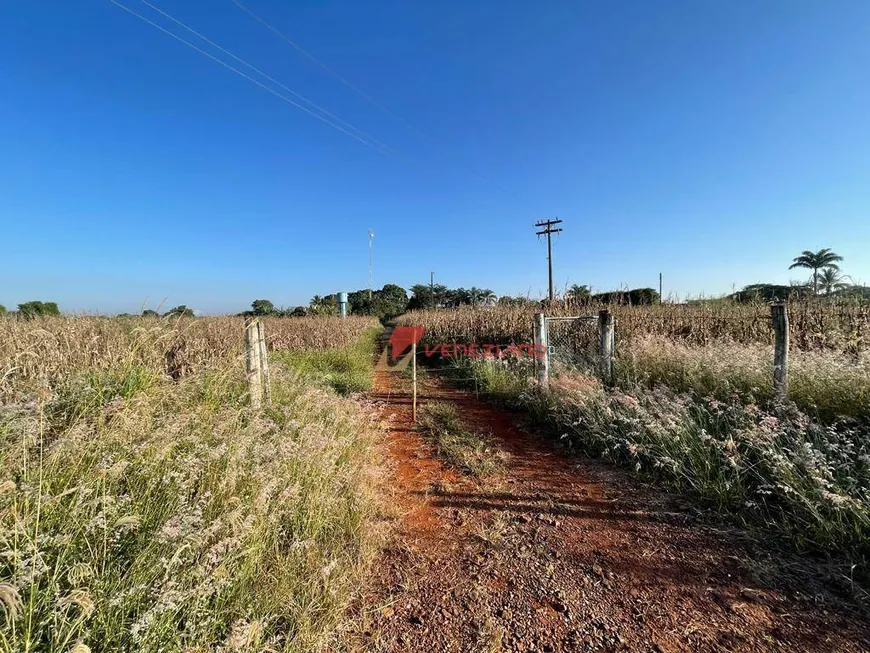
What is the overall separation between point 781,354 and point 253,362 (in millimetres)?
6362

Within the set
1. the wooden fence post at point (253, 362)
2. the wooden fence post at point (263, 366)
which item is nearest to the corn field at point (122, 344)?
the wooden fence post at point (253, 362)

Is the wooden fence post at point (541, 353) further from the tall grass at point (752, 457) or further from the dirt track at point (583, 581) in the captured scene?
the dirt track at point (583, 581)

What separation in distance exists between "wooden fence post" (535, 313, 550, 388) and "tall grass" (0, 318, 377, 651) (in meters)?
3.95

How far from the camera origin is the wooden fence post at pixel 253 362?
361 centimetres

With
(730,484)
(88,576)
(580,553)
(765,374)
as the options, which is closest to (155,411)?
(88,576)

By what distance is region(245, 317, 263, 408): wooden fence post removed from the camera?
3607mm

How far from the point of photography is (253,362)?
12.3ft

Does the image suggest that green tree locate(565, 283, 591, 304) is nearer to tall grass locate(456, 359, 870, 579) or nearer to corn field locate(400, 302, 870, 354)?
corn field locate(400, 302, 870, 354)

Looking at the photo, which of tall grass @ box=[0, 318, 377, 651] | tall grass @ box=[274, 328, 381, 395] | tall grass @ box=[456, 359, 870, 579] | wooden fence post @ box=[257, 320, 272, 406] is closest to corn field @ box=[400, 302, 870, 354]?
tall grass @ box=[456, 359, 870, 579]

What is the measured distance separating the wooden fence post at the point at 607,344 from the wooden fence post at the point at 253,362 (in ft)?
18.2

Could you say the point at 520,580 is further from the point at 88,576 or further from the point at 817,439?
the point at 817,439

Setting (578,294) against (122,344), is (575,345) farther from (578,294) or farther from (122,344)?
(122,344)

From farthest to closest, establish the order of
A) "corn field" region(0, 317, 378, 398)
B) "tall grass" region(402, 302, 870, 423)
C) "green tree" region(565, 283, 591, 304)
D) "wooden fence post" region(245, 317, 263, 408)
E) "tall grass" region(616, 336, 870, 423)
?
"green tree" region(565, 283, 591, 304) → "tall grass" region(402, 302, 870, 423) → "tall grass" region(616, 336, 870, 423) → "wooden fence post" region(245, 317, 263, 408) → "corn field" region(0, 317, 378, 398)

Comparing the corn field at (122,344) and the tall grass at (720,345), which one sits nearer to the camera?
the corn field at (122,344)
